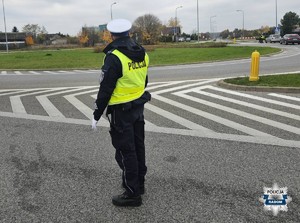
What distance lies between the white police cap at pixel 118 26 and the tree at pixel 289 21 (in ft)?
267

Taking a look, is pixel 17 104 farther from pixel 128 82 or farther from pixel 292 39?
pixel 292 39

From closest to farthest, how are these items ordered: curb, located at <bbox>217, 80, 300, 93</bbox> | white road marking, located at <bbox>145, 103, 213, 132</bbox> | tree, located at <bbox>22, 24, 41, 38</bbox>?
1. white road marking, located at <bbox>145, 103, 213, 132</bbox>
2. curb, located at <bbox>217, 80, 300, 93</bbox>
3. tree, located at <bbox>22, 24, 41, 38</bbox>

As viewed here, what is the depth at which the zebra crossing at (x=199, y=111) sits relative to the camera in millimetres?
6199

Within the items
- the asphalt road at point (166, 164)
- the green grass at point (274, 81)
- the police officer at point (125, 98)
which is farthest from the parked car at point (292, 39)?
the police officer at point (125, 98)

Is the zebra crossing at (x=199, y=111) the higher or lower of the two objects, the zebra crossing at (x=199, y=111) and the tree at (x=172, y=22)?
the lower

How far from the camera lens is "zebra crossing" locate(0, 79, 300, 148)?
620cm

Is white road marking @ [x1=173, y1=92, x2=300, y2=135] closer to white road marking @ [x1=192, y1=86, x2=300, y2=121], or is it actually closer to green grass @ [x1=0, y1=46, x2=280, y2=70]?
white road marking @ [x1=192, y1=86, x2=300, y2=121]

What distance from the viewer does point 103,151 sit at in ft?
17.6

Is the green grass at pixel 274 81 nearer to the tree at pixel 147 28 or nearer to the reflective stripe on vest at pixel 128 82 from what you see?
the reflective stripe on vest at pixel 128 82

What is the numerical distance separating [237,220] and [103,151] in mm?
2682

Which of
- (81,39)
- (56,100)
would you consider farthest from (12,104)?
(81,39)

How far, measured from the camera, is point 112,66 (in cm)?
329

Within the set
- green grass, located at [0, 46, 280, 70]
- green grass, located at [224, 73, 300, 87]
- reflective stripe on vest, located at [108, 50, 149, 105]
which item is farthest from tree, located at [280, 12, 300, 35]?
reflective stripe on vest, located at [108, 50, 149, 105]

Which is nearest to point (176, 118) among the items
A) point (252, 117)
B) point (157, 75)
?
point (252, 117)
